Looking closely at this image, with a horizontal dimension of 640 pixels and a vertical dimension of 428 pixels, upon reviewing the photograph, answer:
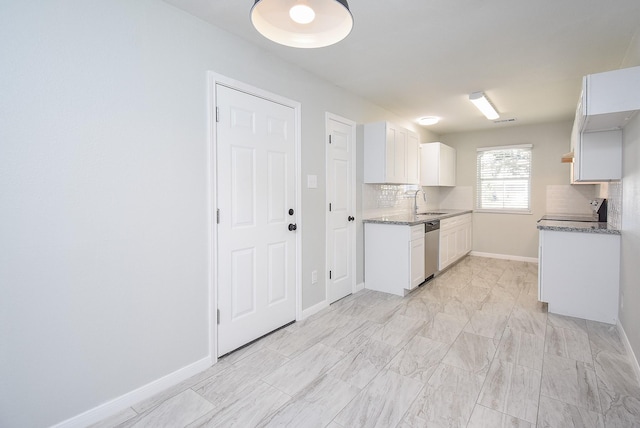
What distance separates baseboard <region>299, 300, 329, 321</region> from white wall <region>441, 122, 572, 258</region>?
Answer: 4126mm

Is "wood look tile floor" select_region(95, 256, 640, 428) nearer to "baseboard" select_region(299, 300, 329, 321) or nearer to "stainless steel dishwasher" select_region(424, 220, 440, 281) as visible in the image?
"baseboard" select_region(299, 300, 329, 321)

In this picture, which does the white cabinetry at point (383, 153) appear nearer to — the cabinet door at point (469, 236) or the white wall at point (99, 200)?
the white wall at point (99, 200)

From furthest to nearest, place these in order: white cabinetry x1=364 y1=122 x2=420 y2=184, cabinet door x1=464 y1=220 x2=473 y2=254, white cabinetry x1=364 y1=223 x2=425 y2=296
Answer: cabinet door x1=464 y1=220 x2=473 y2=254
white cabinetry x1=364 y1=122 x2=420 y2=184
white cabinetry x1=364 y1=223 x2=425 y2=296

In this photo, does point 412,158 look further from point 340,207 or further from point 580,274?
point 580,274

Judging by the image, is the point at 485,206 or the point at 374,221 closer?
the point at 374,221

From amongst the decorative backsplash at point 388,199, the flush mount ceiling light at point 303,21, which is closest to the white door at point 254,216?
the flush mount ceiling light at point 303,21

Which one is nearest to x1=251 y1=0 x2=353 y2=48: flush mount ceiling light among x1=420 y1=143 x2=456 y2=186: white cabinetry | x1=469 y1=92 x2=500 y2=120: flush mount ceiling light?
x1=469 y1=92 x2=500 y2=120: flush mount ceiling light

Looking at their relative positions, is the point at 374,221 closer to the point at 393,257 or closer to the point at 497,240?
the point at 393,257

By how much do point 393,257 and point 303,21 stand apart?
9.79 ft

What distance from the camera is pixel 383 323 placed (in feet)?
9.87

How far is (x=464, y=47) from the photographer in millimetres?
2629

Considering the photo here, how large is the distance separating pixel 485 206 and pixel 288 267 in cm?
474

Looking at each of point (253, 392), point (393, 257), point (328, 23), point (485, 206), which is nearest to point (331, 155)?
point (393, 257)

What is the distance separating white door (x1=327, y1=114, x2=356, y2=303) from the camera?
11.4ft
